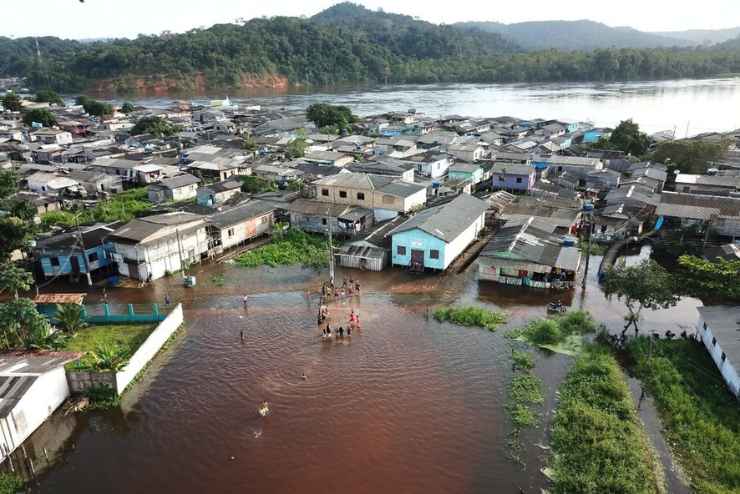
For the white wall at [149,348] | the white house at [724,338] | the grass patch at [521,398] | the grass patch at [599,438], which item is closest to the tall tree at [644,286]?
the white house at [724,338]

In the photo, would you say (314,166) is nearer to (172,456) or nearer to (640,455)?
(172,456)

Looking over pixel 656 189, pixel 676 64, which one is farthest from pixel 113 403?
pixel 676 64

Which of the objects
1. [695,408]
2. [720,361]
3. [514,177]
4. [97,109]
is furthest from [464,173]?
[97,109]

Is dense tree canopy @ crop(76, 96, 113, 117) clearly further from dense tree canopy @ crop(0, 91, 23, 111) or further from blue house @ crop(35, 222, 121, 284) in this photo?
blue house @ crop(35, 222, 121, 284)

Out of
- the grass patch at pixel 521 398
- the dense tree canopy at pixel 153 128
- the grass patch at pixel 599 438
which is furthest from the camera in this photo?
the dense tree canopy at pixel 153 128

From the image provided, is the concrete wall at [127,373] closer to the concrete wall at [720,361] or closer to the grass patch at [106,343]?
the grass patch at [106,343]

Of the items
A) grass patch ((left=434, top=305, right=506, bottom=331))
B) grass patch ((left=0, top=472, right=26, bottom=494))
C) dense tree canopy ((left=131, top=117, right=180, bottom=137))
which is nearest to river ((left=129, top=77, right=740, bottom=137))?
dense tree canopy ((left=131, top=117, right=180, bottom=137))

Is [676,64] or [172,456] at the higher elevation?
[676,64]
